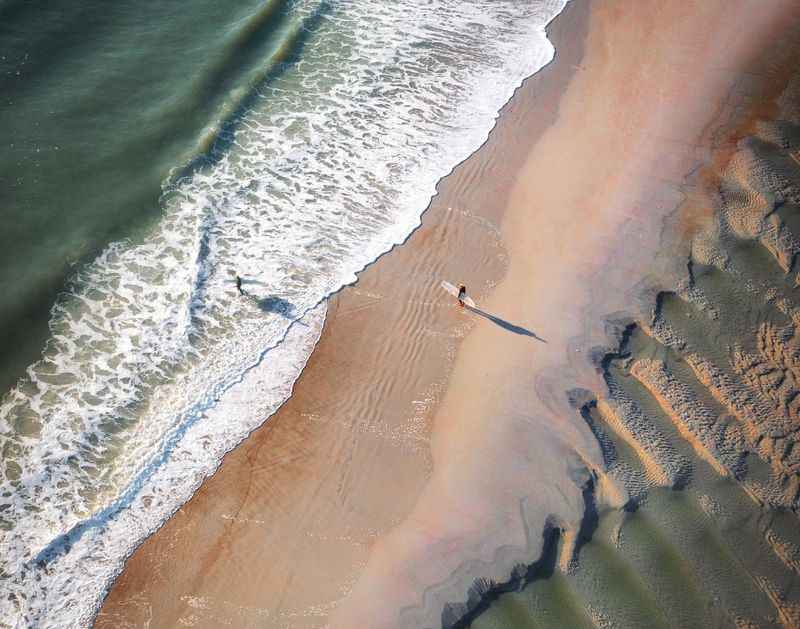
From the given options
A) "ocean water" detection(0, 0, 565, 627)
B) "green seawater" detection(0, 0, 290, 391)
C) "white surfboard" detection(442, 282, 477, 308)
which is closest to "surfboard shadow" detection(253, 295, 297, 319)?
"ocean water" detection(0, 0, 565, 627)

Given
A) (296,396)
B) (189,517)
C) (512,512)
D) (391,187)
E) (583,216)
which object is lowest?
(189,517)

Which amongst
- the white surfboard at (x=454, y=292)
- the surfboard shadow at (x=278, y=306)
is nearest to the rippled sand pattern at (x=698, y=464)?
the white surfboard at (x=454, y=292)

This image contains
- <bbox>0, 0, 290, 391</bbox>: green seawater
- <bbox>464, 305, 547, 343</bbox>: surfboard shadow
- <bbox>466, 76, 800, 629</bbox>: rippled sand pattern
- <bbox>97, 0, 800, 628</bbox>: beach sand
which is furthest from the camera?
<bbox>0, 0, 290, 391</bbox>: green seawater

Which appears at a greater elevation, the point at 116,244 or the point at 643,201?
the point at 643,201

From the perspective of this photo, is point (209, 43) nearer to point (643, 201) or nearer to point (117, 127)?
point (117, 127)

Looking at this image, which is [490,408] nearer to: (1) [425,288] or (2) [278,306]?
(1) [425,288]

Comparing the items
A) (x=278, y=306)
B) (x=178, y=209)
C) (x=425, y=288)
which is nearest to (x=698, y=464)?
(x=425, y=288)

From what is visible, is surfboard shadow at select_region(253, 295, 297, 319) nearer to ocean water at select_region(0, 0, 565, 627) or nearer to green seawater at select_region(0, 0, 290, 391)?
ocean water at select_region(0, 0, 565, 627)

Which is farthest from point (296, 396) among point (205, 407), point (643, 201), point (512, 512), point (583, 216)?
point (643, 201)
